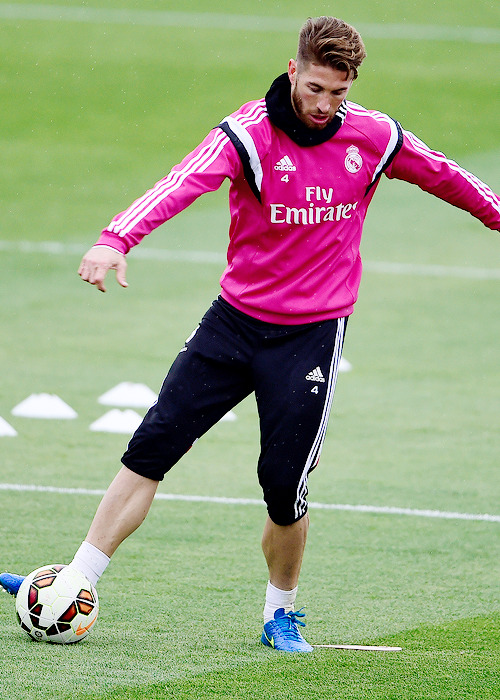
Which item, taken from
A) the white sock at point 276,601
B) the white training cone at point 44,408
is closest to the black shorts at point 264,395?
the white sock at point 276,601

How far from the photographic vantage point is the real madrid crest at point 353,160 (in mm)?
5031

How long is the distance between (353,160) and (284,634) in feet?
6.06

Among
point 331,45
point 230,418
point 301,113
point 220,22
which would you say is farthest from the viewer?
point 220,22

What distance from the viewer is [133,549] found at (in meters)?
6.43

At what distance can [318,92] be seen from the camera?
4.84 meters

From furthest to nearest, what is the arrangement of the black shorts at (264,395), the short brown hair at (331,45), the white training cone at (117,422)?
the white training cone at (117,422)
the black shorts at (264,395)
the short brown hair at (331,45)

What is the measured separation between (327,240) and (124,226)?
0.92 metres

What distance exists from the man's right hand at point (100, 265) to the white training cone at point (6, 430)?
4.16m

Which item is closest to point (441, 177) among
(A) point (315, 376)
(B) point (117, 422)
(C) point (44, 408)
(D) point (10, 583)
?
(A) point (315, 376)

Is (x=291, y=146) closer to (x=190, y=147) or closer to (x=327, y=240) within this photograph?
(x=327, y=240)

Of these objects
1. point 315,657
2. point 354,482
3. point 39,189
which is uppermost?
point 39,189

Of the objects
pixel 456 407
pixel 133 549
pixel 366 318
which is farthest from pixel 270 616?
pixel 366 318

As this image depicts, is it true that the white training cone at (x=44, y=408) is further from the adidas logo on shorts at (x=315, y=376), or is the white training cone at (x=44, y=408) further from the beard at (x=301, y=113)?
the beard at (x=301, y=113)

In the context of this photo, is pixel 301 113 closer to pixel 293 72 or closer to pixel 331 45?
pixel 293 72
